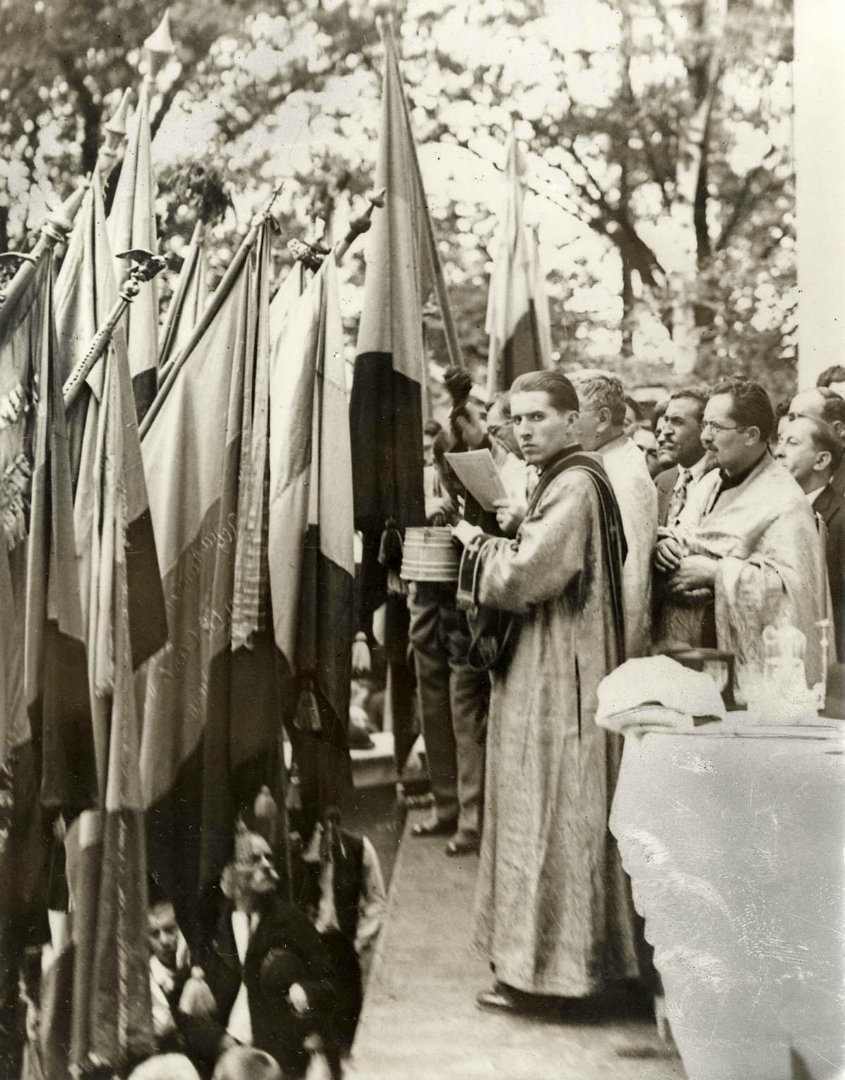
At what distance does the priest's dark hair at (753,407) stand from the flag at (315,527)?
1.31 m

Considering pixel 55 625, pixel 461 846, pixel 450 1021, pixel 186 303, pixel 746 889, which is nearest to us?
pixel 746 889

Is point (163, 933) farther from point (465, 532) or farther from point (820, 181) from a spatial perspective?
point (820, 181)

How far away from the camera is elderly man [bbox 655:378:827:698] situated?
3.34m

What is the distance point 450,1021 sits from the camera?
3.34m

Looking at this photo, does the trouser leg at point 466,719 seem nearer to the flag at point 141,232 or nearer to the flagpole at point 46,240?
the flag at point 141,232

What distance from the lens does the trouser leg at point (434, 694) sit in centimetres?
347

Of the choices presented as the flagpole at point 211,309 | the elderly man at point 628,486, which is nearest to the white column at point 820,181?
the elderly man at point 628,486

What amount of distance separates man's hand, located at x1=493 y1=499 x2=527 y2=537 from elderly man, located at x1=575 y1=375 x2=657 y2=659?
30 centimetres

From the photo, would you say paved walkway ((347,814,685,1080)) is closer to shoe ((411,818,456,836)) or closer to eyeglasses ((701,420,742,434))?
shoe ((411,818,456,836))

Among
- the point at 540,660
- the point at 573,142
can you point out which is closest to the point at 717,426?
the point at 540,660

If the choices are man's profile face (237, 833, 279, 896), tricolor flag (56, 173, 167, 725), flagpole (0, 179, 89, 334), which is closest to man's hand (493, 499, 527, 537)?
tricolor flag (56, 173, 167, 725)

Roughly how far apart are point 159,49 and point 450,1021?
11.4 feet

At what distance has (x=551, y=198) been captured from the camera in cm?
356

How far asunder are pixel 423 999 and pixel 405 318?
227 cm
